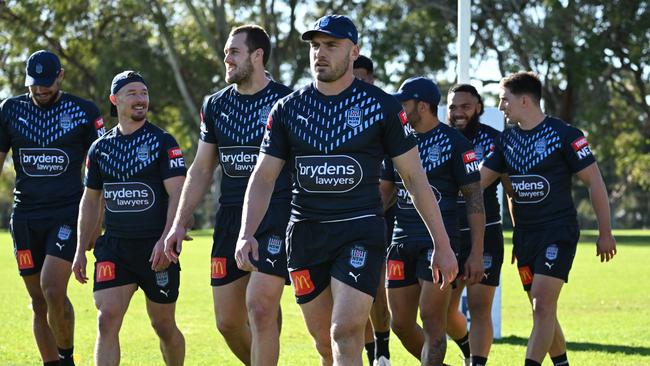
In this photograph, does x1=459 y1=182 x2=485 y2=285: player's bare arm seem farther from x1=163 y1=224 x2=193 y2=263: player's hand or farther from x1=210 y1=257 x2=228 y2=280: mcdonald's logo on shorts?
x1=163 y1=224 x2=193 y2=263: player's hand

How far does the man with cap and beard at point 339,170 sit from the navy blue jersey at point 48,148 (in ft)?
10.8

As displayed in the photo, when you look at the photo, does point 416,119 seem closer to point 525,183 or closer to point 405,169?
point 525,183

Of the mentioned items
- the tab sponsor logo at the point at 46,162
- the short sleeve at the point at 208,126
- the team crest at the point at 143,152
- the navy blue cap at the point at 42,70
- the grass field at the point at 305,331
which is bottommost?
the grass field at the point at 305,331

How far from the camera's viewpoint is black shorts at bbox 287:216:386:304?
276 inches

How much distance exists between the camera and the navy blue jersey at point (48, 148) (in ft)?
32.7

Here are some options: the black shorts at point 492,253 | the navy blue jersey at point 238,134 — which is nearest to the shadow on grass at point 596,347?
the black shorts at point 492,253

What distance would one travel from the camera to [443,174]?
9.43 m

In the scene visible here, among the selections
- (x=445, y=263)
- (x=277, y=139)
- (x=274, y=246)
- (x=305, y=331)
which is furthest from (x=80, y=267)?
(x=305, y=331)

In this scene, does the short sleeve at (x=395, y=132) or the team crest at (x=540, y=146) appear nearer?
the short sleeve at (x=395, y=132)

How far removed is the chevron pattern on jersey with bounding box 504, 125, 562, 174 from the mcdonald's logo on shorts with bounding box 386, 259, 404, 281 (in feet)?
4.03

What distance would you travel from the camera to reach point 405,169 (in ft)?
23.1

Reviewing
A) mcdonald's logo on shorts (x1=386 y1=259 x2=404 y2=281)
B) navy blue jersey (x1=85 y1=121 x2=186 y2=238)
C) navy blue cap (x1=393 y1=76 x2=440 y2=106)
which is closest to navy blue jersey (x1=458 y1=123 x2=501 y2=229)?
navy blue cap (x1=393 y1=76 x2=440 y2=106)

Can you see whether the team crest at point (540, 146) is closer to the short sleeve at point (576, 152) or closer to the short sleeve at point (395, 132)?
the short sleeve at point (576, 152)

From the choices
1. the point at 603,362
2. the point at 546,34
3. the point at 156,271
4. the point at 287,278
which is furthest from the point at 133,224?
the point at 546,34
